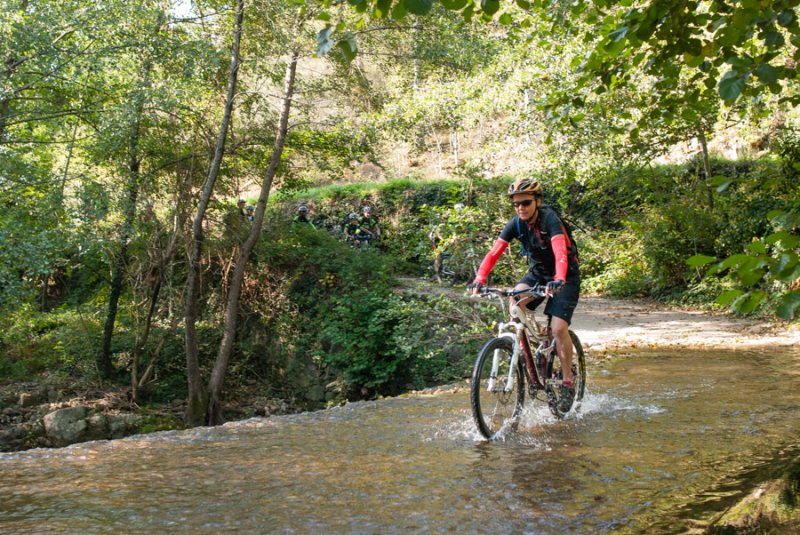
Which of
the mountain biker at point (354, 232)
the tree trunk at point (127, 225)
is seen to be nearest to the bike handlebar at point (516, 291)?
the tree trunk at point (127, 225)

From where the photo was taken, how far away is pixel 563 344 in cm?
608

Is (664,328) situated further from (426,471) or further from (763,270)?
(763,270)

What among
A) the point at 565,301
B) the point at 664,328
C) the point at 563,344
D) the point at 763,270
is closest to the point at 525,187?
the point at 565,301

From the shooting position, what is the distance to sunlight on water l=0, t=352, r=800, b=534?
12.4ft

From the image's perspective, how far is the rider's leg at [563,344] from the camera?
6016 mm

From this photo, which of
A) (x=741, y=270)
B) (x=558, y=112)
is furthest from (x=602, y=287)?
(x=741, y=270)

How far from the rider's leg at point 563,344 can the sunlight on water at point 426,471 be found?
0.40m

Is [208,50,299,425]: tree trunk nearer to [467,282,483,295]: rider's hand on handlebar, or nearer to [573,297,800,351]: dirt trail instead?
[573,297,800,351]: dirt trail

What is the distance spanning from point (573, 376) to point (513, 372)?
1.01 m

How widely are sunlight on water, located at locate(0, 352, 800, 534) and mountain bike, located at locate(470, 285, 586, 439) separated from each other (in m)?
0.14

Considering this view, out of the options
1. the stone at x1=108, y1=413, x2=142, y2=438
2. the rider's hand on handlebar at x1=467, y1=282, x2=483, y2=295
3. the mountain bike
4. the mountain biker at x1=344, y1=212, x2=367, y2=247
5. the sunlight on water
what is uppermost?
the mountain biker at x1=344, y1=212, x2=367, y2=247

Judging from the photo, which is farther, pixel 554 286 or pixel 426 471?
pixel 554 286

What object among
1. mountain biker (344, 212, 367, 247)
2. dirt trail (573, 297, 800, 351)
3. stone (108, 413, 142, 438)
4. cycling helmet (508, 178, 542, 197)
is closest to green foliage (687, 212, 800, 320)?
cycling helmet (508, 178, 542, 197)

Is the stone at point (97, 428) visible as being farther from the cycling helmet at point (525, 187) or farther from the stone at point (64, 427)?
the cycling helmet at point (525, 187)
